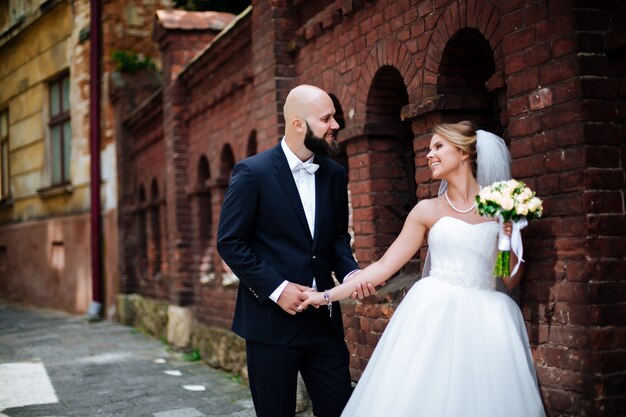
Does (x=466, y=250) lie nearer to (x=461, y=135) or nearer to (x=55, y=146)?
(x=461, y=135)

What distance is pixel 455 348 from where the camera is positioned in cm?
390

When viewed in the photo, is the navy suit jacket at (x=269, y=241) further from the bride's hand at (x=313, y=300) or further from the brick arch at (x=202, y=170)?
the brick arch at (x=202, y=170)

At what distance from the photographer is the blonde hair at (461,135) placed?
4.21m

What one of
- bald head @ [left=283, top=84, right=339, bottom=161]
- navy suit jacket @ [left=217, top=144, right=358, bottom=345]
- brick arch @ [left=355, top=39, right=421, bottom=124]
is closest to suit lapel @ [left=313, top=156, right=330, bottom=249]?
navy suit jacket @ [left=217, top=144, right=358, bottom=345]

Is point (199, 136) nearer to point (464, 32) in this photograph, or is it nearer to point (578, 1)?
point (464, 32)

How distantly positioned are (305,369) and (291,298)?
45 cm

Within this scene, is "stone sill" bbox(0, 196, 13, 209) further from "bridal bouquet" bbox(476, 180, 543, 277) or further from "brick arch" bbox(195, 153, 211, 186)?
"bridal bouquet" bbox(476, 180, 543, 277)

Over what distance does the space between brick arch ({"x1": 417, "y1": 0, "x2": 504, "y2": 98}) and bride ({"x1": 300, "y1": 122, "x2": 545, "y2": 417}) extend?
31.8 inches

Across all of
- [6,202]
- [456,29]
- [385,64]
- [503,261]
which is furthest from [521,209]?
[6,202]

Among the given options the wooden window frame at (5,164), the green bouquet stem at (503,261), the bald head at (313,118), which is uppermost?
the wooden window frame at (5,164)

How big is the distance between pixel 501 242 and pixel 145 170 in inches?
446

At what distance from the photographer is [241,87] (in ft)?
30.8

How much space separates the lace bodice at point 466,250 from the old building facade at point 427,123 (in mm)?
330

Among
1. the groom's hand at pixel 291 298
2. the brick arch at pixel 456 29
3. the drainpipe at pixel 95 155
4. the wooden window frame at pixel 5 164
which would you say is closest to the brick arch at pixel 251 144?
the brick arch at pixel 456 29
